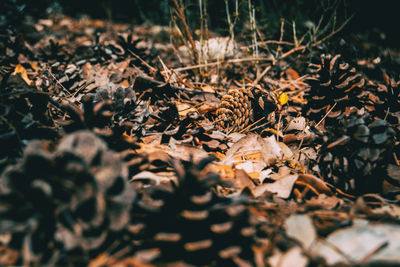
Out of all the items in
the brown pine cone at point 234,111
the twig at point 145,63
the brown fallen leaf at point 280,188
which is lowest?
the brown fallen leaf at point 280,188

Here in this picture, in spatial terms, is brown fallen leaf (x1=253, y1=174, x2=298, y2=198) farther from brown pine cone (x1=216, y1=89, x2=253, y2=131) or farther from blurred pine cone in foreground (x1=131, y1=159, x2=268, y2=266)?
brown pine cone (x1=216, y1=89, x2=253, y2=131)

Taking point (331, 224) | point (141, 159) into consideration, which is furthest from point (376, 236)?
point (141, 159)

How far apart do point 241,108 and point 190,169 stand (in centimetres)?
69

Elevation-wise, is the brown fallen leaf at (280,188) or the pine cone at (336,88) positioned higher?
the pine cone at (336,88)

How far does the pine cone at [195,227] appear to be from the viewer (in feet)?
2.48

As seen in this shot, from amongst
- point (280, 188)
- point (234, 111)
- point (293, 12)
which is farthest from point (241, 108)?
point (293, 12)

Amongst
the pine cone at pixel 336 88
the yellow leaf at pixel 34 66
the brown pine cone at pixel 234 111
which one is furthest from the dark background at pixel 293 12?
the brown pine cone at pixel 234 111

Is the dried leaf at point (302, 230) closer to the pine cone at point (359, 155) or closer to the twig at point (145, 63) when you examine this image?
the pine cone at point (359, 155)

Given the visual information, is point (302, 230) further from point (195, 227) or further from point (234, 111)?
point (234, 111)

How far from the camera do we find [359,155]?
1119 mm

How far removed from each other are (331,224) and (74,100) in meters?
1.50

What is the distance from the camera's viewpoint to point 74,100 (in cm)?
152

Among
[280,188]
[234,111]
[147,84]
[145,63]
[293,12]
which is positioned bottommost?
[280,188]

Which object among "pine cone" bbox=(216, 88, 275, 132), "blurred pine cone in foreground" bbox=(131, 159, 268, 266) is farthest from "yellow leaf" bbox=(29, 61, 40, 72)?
"blurred pine cone in foreground" bbox=(131, 159, 268, 266)
